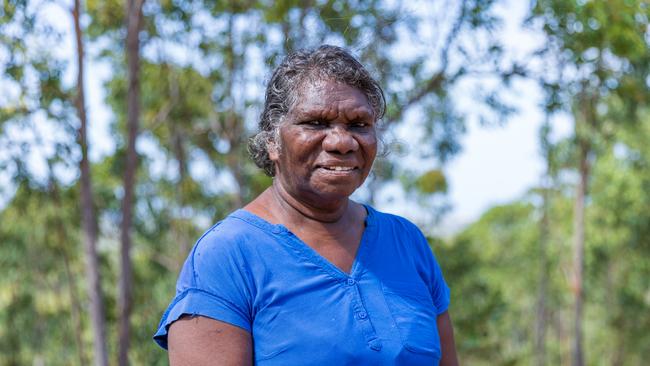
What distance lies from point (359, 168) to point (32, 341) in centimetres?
1946

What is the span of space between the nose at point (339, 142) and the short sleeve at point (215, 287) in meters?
0.29

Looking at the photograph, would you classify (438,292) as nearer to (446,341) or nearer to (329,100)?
(446,341)

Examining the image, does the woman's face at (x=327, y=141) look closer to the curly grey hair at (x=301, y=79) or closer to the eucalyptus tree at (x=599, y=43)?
the curly grey hair at (x=301, y=79)

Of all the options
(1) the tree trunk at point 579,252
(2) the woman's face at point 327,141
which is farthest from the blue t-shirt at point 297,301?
(1) the tree trunk at point 579,252

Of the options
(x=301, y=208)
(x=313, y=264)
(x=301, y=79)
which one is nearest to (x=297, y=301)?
(x=313, y=264)

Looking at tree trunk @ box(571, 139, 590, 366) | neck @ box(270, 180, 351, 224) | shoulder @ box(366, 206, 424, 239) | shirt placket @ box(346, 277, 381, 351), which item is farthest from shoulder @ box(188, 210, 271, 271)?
tree trunk @ box(571, 139, 590, 366)

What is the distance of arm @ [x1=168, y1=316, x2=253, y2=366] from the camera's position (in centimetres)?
178

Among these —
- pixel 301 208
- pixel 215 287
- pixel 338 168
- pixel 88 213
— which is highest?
pixel 338 168

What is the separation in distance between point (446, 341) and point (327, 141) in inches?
24.2

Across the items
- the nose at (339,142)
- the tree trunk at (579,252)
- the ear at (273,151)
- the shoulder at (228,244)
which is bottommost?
the tree trunk at (579,252)

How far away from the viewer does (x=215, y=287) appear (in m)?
1.80

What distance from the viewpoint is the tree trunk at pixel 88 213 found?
27.6 ft

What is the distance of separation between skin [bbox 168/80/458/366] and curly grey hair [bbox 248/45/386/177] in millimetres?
22

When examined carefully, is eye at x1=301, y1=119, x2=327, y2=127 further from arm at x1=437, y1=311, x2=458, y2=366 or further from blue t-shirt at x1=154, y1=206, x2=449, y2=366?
arm at x1=437, y1=311, x2=458, y2=366
